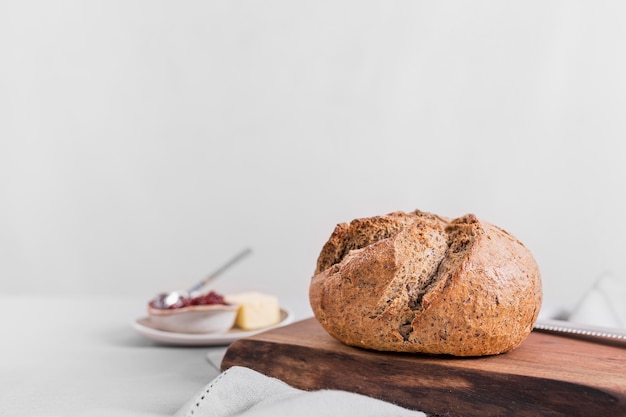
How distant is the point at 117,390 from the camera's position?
2064mm

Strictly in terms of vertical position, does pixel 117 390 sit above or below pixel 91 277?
below

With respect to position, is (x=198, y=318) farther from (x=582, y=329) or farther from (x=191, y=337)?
(x=582, y=329)

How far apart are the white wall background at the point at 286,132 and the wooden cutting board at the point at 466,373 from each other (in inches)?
104

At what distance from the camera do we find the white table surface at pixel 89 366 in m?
A: 1.93

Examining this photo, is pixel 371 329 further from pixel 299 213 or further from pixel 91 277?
pixel 91 277

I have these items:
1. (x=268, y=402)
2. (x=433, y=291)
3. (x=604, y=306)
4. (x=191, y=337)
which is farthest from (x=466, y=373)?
(x=604, y=306)

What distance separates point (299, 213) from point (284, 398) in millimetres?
3489

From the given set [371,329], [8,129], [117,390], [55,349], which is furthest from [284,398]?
[8,129]

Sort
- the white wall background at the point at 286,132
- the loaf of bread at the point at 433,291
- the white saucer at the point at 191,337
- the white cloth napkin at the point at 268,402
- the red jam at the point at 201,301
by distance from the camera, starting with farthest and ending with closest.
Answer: the white wall background at the point at 286,132 → the red jam at the point at 201,301 → the white saucer at the point at 191,337 → the loaf of bread at the point at 433,291 → the white cloth napkin at the point at 268,402

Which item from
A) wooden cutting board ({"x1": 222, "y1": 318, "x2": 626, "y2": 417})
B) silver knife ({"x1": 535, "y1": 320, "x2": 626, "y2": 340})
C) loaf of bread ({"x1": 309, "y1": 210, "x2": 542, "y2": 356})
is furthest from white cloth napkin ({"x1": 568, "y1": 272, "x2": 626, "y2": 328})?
loaf of bread ({"x1": 309, "y1": 210, "x2": 542, "y2": 356})

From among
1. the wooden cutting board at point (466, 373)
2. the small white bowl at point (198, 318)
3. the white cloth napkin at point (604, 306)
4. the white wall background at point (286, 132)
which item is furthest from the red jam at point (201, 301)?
the white wall background at point (286, 132)

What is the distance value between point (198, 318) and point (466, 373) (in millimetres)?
1205

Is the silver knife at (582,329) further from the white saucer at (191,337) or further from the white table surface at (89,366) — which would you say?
the white table surface at (89,366)

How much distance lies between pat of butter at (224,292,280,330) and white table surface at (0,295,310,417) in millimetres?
170
